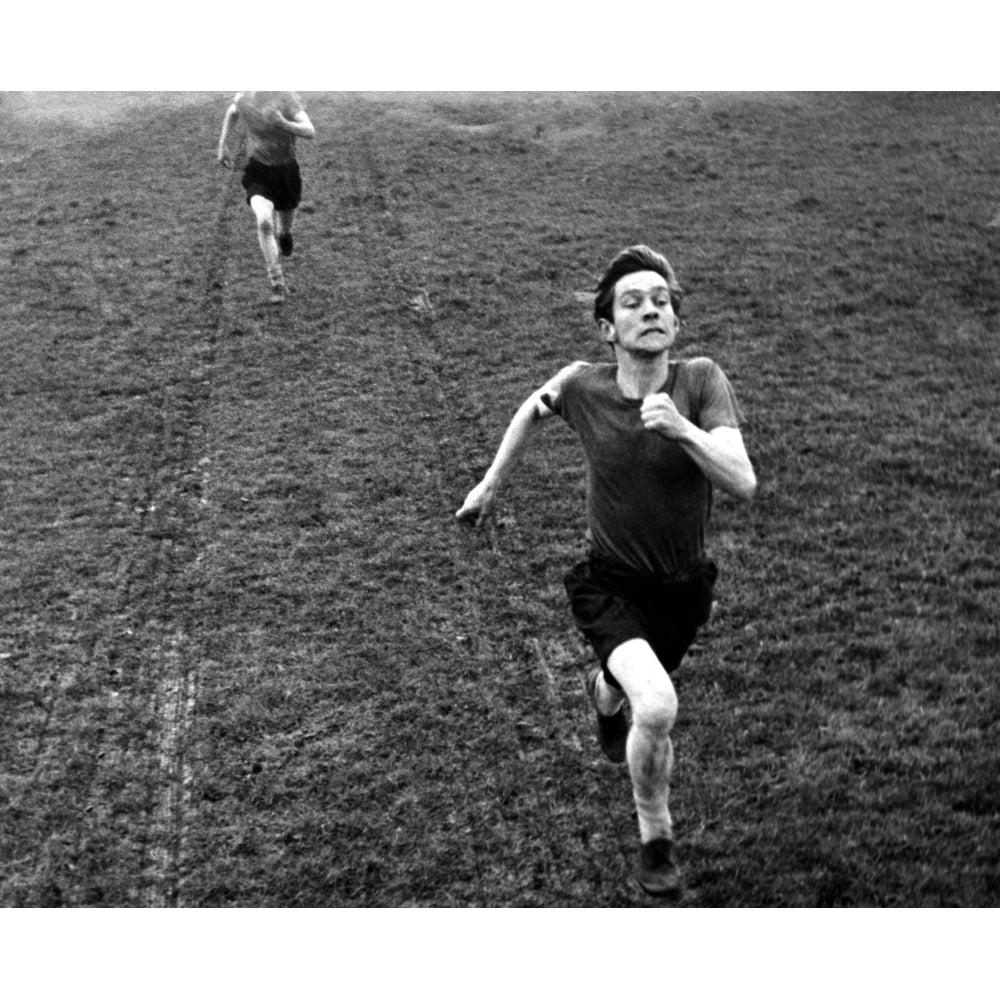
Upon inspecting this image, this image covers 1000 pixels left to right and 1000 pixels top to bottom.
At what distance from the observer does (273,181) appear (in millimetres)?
8914

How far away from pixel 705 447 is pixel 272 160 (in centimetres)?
630

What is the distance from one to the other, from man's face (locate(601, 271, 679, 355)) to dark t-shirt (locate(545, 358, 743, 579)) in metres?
0.11

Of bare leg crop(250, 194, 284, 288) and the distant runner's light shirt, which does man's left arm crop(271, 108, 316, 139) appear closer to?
the distant runner's light shirt

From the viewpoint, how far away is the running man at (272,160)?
8.45 m

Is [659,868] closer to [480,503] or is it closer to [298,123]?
[480,503]

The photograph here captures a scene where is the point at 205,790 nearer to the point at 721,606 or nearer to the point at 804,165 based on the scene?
the point at 721,606

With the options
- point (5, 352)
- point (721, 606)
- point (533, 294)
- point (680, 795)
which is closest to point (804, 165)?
point (533, 294)

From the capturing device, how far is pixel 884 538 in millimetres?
6035

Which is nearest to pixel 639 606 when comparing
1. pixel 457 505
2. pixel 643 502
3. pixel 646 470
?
pixel 643 502

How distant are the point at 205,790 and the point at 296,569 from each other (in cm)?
166

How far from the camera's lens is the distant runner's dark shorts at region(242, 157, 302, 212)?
885 cm

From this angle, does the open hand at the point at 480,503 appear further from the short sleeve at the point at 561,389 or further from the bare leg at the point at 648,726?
the bare leg at the point at 648,726

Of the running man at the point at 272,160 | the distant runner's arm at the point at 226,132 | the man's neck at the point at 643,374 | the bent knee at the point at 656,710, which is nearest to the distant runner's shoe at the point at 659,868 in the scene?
the bent knee at the point at 656,710

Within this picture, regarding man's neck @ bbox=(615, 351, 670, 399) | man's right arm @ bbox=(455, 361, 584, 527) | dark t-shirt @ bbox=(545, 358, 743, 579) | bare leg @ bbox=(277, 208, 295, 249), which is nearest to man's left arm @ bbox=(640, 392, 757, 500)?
dark t-shirt @ bbox=(545, 358, 743, 579)
